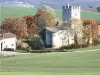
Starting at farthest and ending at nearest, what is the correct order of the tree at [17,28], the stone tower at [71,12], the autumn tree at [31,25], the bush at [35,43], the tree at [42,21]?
the stone tower at [71,12] < the tree at [42,21] < the autumn tree at [31,25] < the tree at [17,28] < the bush at [35,43]

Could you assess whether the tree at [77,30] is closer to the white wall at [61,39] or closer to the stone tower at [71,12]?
the white wall at [61,39]

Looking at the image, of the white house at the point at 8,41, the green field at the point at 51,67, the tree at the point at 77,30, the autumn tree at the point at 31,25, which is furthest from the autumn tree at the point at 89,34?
the green field at the point at 51,67

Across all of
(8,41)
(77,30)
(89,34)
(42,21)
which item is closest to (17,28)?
(8,41)

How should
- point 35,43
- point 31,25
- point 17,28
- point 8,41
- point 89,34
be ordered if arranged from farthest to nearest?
point 31,25 → point 89,34 → point 17,28 → point 35,43 → point 8,41

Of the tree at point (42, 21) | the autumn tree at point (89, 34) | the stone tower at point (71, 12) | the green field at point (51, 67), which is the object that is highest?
the stone tower at point (71, 12)

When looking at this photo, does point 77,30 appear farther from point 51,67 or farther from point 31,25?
point 51,67

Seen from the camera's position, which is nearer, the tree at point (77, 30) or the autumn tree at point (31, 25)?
the tree at point (77, 30)

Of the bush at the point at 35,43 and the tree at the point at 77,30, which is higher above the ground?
the tree at the point at 77,30

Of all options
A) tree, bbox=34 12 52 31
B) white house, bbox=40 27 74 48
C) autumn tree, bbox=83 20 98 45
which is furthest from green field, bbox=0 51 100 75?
tree, bbox=34 12 52 31

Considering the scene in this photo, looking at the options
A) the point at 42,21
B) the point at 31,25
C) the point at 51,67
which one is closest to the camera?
the point at 51,67

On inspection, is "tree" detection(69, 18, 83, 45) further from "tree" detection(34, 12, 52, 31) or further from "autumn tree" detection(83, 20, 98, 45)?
"tree" detection(34, 12, 52, 31)

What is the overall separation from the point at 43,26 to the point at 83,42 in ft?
58.1

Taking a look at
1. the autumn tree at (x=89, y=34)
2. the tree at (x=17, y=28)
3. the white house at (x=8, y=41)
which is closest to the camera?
the white house at (x=8, y=41)

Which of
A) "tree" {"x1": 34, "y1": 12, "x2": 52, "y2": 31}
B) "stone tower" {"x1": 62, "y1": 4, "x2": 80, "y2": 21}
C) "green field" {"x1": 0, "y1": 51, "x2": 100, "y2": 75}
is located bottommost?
"green field" {"x1": 0, "y1": 51, "x2": 100, "y2": 75}
